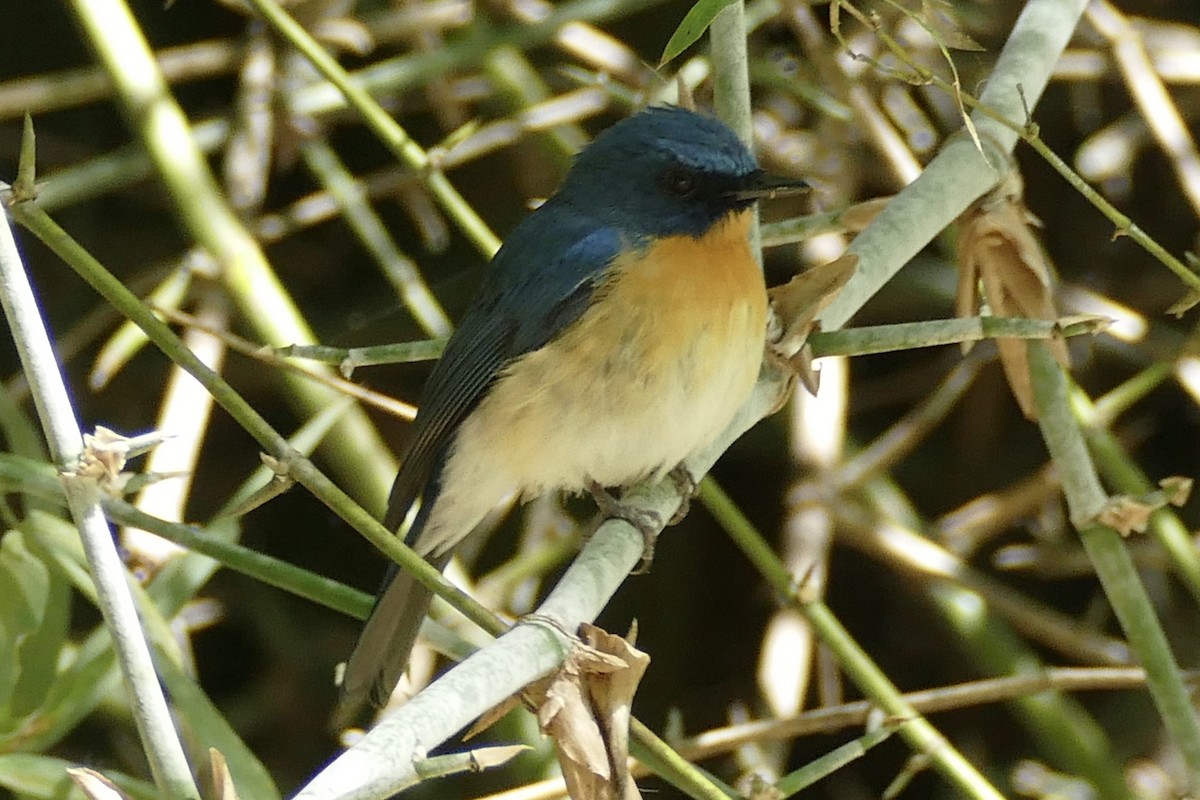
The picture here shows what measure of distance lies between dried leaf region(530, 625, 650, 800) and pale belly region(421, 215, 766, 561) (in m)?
0.87

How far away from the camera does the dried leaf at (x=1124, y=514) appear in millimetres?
2178

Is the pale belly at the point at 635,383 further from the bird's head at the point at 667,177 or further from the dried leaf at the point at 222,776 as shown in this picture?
the dried leaf at the point at 222,776

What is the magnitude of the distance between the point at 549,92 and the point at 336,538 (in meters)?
1.30

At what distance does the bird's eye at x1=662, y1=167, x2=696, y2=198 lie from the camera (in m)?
2.77

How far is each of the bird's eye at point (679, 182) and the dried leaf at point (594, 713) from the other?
1298 mm

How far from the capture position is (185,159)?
10.2 ft

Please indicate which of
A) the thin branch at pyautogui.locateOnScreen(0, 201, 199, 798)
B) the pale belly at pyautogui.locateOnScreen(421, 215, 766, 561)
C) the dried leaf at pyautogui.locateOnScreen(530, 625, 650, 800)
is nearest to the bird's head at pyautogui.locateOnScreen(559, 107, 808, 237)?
the pale belly at pyautogui.locateOnScreen(421, 215, 766, 561)

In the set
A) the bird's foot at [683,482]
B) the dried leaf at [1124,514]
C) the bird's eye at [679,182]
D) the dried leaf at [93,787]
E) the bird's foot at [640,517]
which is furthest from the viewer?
the bird's eye at [679,182]

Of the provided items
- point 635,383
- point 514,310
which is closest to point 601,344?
point 635,383

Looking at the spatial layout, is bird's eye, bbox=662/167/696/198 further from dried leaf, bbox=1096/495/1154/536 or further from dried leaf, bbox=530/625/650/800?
dried leaf, bbox=530/625/650/800

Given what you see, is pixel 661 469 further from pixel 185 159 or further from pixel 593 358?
Answer: pixel 185 159

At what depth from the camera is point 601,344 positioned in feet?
8.86

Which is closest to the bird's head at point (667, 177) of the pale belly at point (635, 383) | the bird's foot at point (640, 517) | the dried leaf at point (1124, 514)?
the pale belly at point (635, 383)

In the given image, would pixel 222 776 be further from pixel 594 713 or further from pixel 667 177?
pixel 667 177
